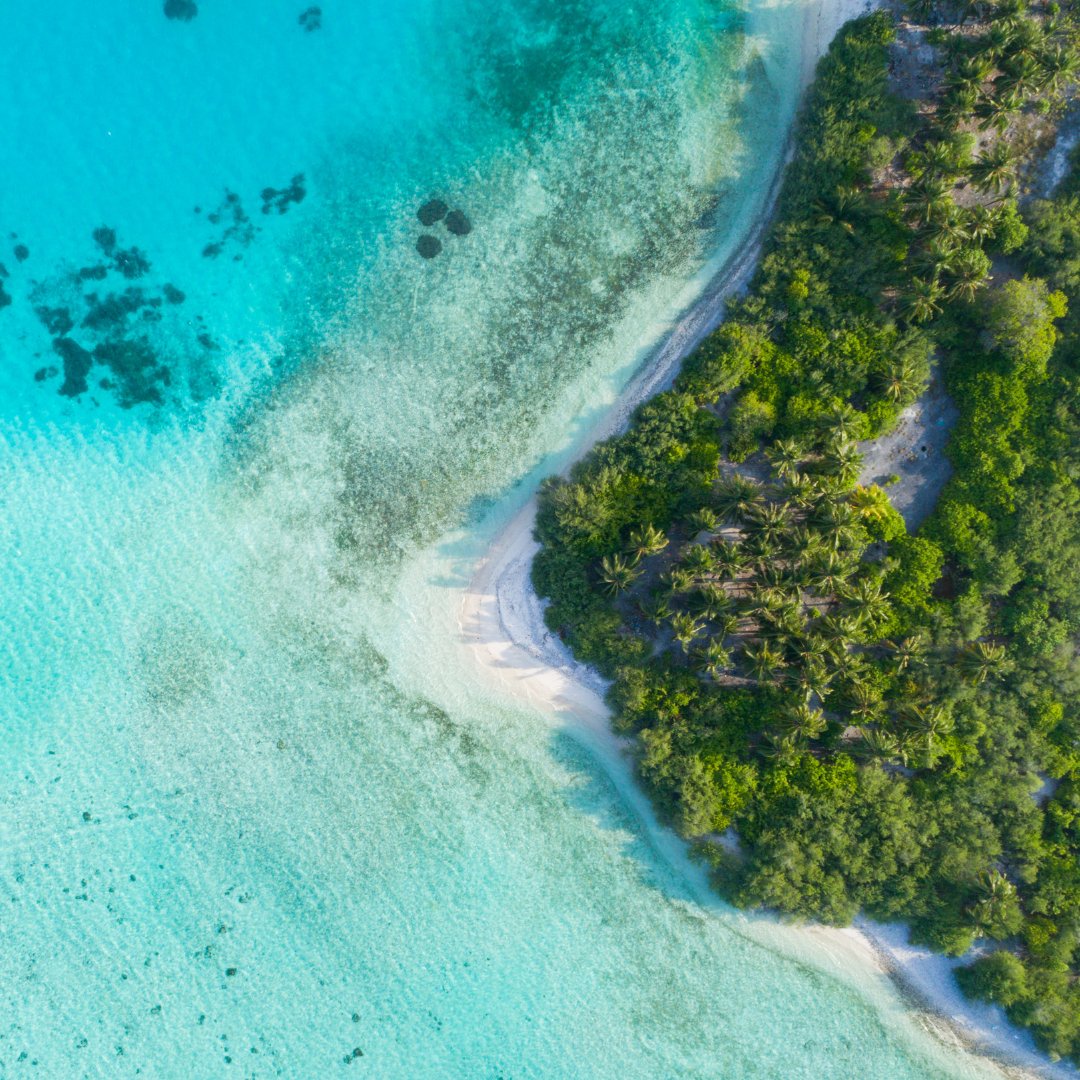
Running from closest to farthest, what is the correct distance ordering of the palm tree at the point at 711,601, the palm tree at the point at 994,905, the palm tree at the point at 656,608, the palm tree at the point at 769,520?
1. the palm tree at the point at 769,520
2. the palm tree at the point at 711,601
3. the palm tree at the point at 994,905
4. the palm tree at the point at 656,608

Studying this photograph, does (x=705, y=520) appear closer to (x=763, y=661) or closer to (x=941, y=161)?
(x=763, y=661)

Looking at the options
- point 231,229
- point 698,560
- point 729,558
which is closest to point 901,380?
point 729,558

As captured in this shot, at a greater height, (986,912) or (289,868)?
(986,912)

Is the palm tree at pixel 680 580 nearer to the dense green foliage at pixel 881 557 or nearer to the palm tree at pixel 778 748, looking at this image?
the dense green foliage at pixel 881 557

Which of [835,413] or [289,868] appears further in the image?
[289,868]

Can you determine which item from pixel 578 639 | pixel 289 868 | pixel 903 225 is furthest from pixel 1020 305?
pixel 289 868

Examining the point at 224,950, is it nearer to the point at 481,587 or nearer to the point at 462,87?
the point at 481,587

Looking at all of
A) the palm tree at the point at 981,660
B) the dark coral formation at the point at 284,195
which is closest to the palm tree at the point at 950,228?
the palm tree at the point at 981,660
